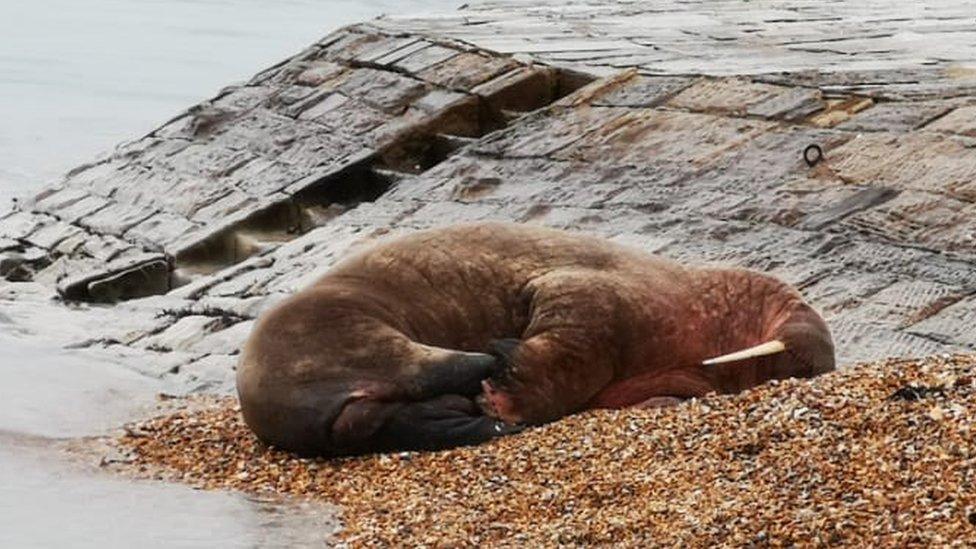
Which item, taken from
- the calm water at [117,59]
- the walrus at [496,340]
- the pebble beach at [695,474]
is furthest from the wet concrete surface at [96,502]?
the calm water at [117,59]

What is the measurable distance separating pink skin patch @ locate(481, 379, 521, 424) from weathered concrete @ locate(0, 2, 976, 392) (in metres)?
1.35

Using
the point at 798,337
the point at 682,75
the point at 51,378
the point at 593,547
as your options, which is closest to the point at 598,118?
the point at 682,75

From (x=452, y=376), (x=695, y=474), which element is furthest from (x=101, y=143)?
(x=695, y=474)

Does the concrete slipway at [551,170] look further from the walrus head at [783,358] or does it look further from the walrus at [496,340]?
the walrus at [496,340]

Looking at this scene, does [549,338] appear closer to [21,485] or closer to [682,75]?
[21,485]

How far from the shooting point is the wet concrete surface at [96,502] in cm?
643

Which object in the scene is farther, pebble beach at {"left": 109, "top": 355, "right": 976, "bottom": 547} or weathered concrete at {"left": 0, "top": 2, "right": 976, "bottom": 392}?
weathered concrete at {"left": 0, "top": 2, "right": 976, "bottom": 392}

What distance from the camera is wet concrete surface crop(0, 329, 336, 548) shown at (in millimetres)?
6430

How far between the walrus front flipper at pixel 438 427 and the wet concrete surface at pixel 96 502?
571 mm

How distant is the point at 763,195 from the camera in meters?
9.79

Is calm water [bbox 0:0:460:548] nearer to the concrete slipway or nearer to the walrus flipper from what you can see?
the concrete slipway

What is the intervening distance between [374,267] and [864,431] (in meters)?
2.28

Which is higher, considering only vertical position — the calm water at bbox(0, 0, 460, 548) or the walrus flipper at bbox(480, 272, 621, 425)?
the walrus flipper at bbox(480, 272, 621, 425)

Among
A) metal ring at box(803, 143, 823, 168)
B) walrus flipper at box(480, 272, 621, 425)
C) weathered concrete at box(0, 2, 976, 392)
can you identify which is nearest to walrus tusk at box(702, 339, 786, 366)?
walrus flipper at box(480, 272, 621, 425)
